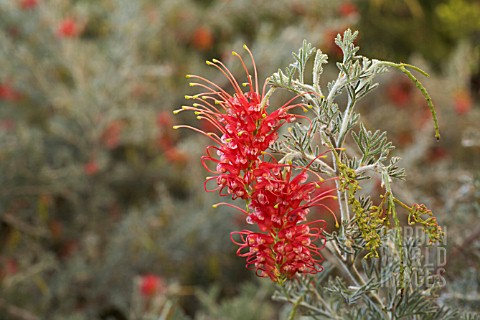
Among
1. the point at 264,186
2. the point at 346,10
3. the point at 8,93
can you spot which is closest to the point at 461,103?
the point at 346,10

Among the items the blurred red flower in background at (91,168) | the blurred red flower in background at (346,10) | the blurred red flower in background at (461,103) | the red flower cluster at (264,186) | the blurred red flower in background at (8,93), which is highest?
the blurred red flower in background at (346,10)

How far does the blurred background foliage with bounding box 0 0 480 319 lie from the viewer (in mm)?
1335

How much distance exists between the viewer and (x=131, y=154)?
5.52 feet

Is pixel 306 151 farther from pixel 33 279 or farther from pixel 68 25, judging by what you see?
pixel 68 25

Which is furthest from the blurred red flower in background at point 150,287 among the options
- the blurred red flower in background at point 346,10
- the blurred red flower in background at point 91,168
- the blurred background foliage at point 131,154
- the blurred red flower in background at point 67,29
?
the blurred red flower in background at point 346,10

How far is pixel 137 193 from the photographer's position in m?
1.73

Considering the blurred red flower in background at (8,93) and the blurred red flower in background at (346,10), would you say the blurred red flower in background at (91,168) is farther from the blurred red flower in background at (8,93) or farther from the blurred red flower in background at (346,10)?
the blurred red flower in background at (346,10)

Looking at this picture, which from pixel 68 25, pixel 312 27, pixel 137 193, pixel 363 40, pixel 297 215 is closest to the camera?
pixel 297 215

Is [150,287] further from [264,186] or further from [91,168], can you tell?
[264,186]

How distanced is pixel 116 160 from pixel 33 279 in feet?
1.74

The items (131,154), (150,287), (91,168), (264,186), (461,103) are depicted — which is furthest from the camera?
(461,103)

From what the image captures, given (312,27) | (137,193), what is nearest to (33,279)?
(137,193)

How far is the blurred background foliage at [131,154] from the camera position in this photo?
133cm

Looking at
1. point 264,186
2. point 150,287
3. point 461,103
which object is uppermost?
point 461,103
